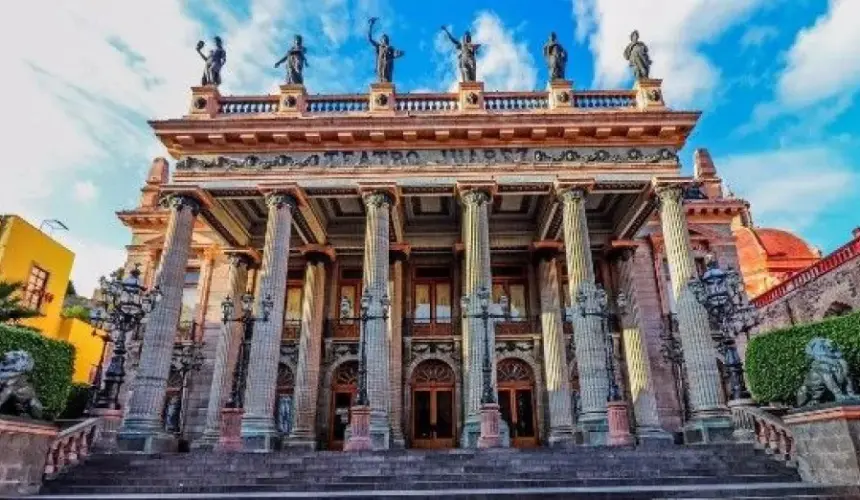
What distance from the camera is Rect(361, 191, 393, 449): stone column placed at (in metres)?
13.4

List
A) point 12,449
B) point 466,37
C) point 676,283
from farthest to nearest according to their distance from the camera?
1. point 466,37
2. point 676,283
3. point 12,449

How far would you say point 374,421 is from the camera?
13250 mm

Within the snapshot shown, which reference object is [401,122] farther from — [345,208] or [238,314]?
[238,314]

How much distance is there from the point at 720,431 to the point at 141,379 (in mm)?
14580

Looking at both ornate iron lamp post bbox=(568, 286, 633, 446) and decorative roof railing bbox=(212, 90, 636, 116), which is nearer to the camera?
ornate iron lamp post bbox=(568, 286, 633, 446)

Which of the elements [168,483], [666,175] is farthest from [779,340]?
[168,483]

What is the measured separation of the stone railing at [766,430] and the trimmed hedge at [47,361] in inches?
545

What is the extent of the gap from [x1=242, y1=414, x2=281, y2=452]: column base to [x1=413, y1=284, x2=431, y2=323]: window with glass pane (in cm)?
707

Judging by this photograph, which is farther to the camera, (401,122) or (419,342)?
(419,342)

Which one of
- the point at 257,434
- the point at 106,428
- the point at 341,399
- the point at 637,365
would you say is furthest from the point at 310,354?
the point at 637,365

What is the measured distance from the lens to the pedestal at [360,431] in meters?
12.4

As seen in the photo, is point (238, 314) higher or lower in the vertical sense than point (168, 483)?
higher

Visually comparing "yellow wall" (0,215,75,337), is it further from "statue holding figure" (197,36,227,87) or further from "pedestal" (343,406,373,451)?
"pedestal" (343,406,373,451)

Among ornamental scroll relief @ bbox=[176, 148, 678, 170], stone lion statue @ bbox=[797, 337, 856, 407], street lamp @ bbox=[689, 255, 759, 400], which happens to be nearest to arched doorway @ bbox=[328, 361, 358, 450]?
ornamental scroll relief @ bbox=[176, 148, 678, 170]
